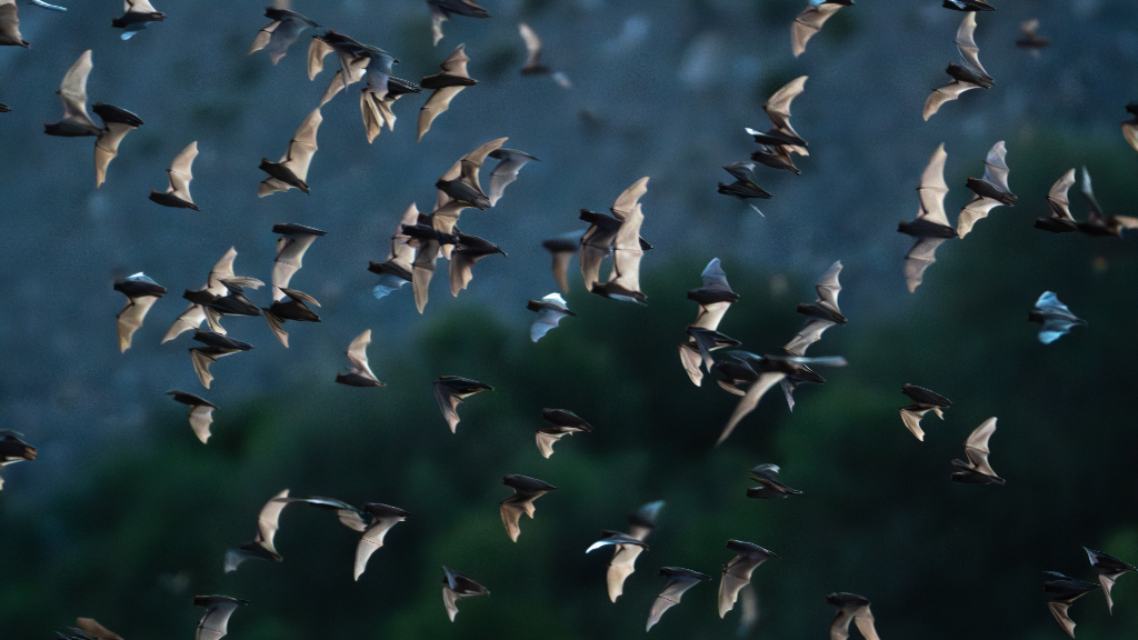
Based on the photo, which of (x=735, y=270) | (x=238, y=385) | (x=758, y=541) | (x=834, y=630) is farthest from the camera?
(x=238, y=385)

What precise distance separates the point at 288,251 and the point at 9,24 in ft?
7.59

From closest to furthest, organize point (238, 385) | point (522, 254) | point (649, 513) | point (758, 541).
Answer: point (649, 513) < point (758, 541) < point (238, 385) < point (522, 254)

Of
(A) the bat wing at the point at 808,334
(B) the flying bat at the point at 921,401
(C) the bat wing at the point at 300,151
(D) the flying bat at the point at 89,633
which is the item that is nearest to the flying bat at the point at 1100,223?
(B) the flying bat at the point at 921,401

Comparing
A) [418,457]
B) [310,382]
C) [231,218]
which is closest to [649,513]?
[418,457]

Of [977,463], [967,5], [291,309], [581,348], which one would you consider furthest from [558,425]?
[581,348]

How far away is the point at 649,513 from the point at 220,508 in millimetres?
20834

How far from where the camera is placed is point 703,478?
3225 cm

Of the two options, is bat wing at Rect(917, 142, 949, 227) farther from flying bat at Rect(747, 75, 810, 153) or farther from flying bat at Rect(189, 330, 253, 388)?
flying bat at Rect(189, 330, 253, 388)

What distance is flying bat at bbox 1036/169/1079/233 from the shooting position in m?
9.12

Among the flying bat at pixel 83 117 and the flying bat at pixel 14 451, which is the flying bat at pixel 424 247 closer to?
the flying bat at pixel 83 117

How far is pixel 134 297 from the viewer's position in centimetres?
1011

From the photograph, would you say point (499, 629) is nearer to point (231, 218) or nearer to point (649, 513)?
point (649, 513)

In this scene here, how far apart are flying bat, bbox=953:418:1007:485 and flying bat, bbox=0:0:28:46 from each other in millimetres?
5443

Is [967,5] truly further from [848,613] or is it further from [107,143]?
[107,143]
